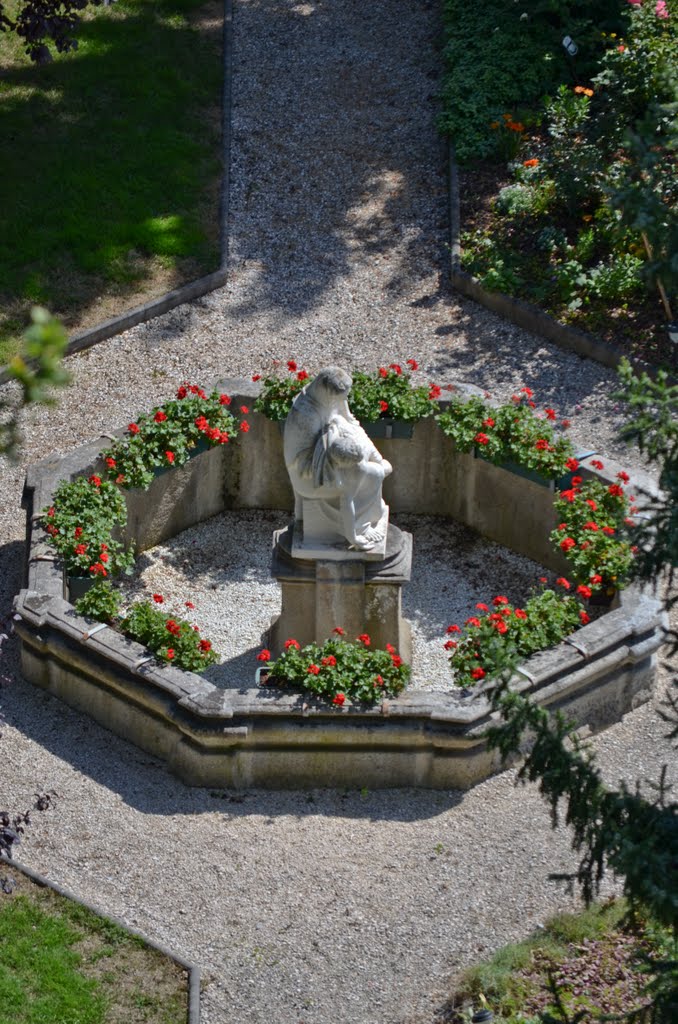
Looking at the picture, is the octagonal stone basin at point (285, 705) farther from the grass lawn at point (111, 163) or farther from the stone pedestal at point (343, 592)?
the grass lawn at point (111, 163)

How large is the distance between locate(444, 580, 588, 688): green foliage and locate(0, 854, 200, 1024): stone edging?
265cm

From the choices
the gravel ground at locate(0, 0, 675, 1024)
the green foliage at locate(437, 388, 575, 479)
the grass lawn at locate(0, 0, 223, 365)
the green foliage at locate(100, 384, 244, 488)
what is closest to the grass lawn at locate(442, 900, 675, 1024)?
the gravel ground at locate(0, 0, 675, 1024)

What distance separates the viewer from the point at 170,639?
36.6ft

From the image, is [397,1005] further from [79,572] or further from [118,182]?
[118,182]

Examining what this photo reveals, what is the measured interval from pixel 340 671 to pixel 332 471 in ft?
4.42


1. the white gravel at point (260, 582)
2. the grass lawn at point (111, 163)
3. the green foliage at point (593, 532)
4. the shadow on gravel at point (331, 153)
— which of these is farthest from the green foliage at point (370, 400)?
the grass lawn at point (111, 163)

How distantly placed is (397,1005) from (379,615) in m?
2.85

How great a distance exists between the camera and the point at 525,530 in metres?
13.0

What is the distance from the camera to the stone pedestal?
1116 cm

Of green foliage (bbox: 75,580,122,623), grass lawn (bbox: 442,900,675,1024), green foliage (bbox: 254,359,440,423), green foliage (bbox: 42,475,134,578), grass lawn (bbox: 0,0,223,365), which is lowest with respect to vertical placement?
grass lawn (bbox: 442,900,675,1024)

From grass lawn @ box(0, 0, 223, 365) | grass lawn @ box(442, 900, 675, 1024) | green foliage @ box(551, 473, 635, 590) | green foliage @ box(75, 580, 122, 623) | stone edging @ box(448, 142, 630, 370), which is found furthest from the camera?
grass lawn @ box(0, 0, 223, 365)

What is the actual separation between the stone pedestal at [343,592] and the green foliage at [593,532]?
1314mm

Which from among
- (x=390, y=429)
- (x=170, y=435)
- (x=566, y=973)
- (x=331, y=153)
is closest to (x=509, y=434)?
(x=390, y=429)

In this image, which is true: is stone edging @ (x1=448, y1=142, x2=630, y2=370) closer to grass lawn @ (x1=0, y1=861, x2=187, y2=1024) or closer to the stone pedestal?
the stone pedestal
